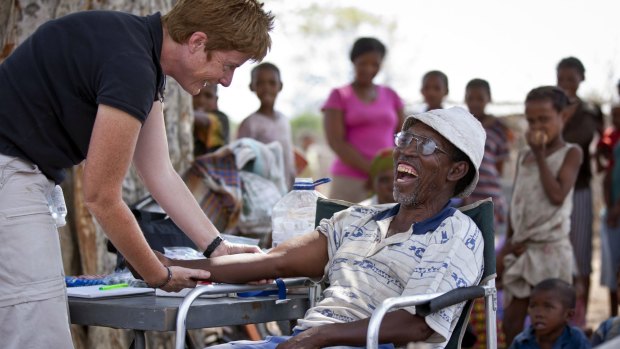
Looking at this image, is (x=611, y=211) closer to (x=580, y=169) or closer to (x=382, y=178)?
(x=580, y=169)

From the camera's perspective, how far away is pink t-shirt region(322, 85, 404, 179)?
288 inches

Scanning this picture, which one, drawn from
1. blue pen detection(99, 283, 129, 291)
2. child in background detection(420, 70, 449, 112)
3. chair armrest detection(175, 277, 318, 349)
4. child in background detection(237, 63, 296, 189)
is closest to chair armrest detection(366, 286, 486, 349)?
chair armrest detection(175, 277, 318, 349)

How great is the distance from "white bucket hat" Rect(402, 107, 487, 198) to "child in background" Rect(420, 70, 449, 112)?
3.91 m

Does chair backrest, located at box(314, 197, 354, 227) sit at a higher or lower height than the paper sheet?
higher

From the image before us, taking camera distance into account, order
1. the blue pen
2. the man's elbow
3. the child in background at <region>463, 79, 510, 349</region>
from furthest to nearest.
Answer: the child in background at <region>463, 79, 510, 349</region> → the blue pen → the man's elbow

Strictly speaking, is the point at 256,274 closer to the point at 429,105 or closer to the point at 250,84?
the point at 250,84

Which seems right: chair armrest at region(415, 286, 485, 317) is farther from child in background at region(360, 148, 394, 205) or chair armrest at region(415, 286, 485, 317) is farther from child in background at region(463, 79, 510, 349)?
child in background at region(463, 79, 510, 349)

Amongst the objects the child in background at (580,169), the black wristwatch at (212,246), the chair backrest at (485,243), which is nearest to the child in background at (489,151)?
the child in background at (580,169)

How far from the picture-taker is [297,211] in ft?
14.9

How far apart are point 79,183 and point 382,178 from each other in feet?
6.48

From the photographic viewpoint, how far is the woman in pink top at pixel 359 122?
24.0 ft

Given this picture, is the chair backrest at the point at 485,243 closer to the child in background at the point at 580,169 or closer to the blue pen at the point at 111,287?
the blue pen at the point at 111,287

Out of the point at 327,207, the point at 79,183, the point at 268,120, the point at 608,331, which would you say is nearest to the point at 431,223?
the point at 327,207

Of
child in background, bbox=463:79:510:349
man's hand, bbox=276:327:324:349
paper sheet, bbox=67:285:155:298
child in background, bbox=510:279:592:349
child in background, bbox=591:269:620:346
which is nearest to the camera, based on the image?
man's hand, bbox=276:327:324:349
